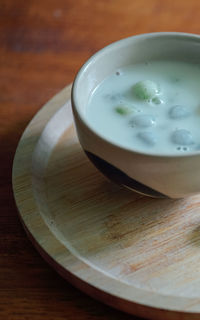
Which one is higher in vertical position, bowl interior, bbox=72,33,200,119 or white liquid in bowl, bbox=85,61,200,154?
bowl interior, bbox=72,33,200,119

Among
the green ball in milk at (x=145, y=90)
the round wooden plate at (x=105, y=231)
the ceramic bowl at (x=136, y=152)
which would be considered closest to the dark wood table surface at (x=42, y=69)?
the round wooden plate at (x=105, y=231)

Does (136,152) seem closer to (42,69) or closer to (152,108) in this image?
(152,108)

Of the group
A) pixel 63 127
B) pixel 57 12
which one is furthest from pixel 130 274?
pixel 57 12

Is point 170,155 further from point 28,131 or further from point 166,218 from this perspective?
point 28,131

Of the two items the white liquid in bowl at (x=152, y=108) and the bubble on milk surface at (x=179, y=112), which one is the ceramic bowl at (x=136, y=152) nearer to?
the white liquid in bowl at (x=152, y=108)

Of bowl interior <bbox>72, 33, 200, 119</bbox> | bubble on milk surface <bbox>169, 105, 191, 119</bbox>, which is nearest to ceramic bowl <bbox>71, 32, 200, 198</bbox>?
bowl interior <bbox>72, 33, 200, 119</bbox>

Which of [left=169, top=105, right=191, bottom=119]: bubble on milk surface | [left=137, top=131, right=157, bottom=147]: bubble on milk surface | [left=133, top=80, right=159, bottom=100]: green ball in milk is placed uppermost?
[left=133, top=80, right=159, bottom=100]: green ball in milk

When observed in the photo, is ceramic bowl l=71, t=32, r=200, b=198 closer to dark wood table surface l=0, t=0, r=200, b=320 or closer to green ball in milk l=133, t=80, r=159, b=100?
green ball in milk l=133, t=80, r=159, b=100
